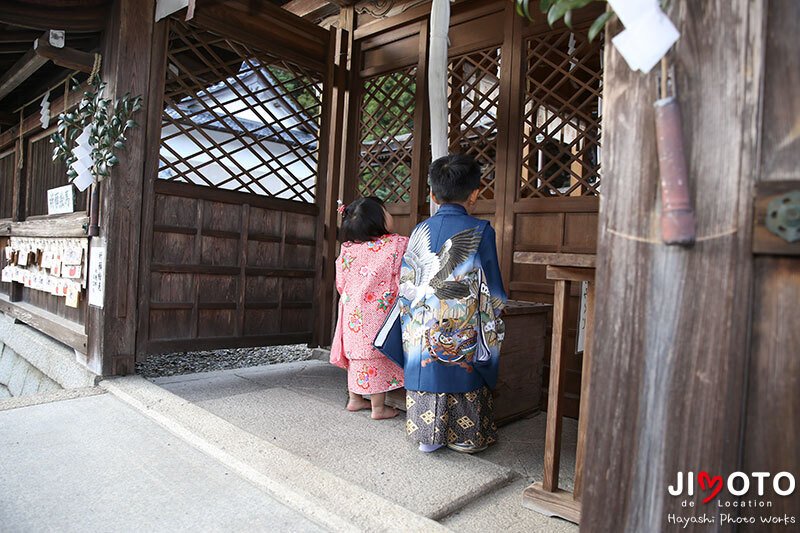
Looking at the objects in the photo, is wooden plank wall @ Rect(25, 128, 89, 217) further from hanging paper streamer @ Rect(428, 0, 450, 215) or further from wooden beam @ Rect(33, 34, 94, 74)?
hanging paper streamer @ Rect(428, 0, 450, 215)

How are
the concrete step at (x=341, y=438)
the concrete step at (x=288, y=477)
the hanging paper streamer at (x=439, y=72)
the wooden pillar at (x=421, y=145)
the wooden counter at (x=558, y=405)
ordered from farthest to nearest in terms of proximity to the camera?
1. the wooden pillar at (x=421, y=145)
2. the hanging paper streamer at (x=439, y=72)
3. the concrete step at (x=341, y=438)
4. the wooden counter at (x=558, y=405)
5. the concrete step at (x=288, y=477)

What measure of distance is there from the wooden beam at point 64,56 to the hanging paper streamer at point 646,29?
15.9 feet

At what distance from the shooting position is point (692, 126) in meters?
1.18

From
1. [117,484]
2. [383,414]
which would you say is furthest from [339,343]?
[117,484]

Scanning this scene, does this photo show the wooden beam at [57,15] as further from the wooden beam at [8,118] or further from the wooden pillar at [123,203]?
the wooden beam at [8,118]

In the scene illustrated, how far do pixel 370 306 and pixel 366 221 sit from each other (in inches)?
23.6

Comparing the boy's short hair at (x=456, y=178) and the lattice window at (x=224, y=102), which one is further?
the lattice window at (x=224, y=102)

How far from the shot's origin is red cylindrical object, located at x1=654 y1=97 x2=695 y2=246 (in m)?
1.16

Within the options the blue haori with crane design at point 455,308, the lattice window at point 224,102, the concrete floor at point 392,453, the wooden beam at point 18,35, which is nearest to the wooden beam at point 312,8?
the lattice window at point 224,102

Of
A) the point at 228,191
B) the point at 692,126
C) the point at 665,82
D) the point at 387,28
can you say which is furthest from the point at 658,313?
the point at 387,28

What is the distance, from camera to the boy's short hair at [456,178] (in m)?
3.02

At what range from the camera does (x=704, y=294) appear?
1.16 m

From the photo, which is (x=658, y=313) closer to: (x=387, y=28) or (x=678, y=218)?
(x=678, y=218)

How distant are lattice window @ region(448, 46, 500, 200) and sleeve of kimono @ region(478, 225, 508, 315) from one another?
151 cm
